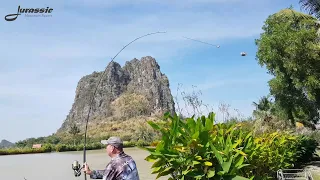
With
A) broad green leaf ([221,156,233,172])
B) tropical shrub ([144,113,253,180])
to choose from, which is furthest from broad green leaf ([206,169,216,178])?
broad green leaf ([221,156,233,172])

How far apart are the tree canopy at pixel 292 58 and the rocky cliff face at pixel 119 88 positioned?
432ft

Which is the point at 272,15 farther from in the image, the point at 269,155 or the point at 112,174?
the point at 112,174

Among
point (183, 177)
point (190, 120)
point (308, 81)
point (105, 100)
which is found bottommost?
point (183, 177)

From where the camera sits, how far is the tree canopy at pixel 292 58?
44.4 feet

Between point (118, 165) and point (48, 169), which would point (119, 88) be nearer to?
point (48, 169)

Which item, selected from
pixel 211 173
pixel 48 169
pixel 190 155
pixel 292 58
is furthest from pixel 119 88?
pixel 211 173

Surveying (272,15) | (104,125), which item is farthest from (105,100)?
(272,15)

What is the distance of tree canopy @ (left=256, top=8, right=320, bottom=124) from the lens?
532 inches

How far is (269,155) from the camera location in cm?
698

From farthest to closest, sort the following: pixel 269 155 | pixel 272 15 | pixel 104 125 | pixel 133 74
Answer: pixel 133 74
pixel 104 125
pixel 272 15
pixel 269 155

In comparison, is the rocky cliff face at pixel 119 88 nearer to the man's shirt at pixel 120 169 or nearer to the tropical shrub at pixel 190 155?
the tropical shrub at pixel 190 155

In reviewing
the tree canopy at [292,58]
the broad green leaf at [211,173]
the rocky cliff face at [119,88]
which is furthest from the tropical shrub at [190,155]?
the rocky cliff face at [119,88]

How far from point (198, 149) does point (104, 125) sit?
13218cm

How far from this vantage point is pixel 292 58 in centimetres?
1375
